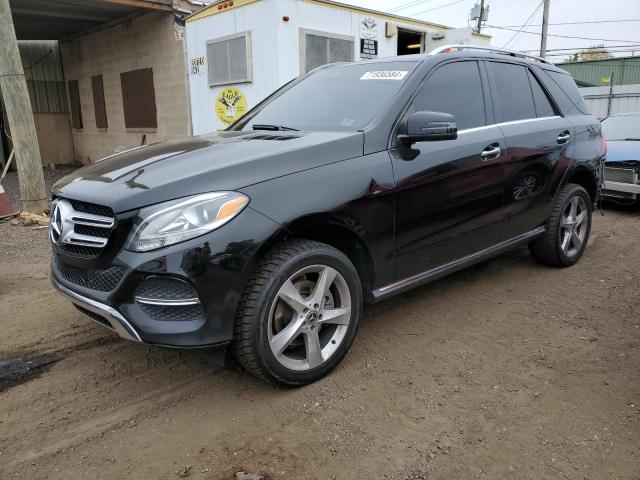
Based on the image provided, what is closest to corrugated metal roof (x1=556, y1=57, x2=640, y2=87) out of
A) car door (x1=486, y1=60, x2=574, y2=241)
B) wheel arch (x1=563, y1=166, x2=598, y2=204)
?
wheel arch (x1=563, y1=166, x2=598, y2=204)

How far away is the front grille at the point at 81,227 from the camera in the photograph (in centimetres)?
258

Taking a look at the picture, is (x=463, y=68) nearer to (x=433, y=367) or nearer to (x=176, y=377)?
(x=433, y=367)

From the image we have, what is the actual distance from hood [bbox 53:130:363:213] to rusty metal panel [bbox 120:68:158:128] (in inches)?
431

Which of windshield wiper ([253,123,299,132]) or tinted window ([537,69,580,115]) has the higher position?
tinted window ([537,69,580,115])

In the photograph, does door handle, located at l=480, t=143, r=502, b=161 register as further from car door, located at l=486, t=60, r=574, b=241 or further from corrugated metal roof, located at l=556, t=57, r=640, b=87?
corrugated metal roof, located at l=556, t=57, r=640, b=87

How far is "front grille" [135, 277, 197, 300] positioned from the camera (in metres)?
2.48

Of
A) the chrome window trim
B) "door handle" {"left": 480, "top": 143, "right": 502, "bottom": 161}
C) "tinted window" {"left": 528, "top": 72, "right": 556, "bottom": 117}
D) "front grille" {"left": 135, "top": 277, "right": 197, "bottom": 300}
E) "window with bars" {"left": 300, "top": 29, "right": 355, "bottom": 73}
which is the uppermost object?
"window with bars" {"left": 300, "top": 29, "right": 355, "bottom": 73}

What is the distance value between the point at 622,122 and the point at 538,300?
6.36 m

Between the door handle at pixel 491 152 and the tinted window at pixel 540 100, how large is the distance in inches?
36.3

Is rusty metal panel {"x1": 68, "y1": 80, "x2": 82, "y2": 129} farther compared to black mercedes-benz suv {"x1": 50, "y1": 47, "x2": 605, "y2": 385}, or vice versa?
rusty metal panel {"x1": 68, "y1": 80, "x2": 82, "y2": 129}

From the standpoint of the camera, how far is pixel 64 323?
382 cm

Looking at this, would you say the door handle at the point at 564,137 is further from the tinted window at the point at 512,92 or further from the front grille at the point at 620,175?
the front grille at the point at 620,175

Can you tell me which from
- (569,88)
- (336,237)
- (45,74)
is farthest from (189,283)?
(45,74)

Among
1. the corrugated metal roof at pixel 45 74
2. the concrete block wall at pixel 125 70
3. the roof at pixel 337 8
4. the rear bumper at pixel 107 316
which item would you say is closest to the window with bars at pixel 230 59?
the roof at pixel 337 8
